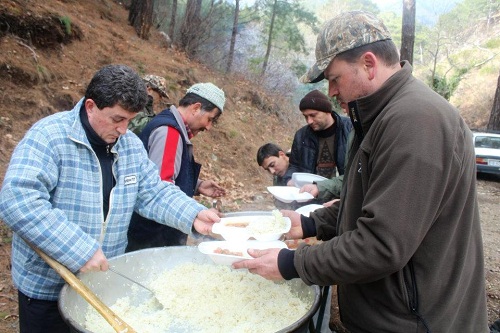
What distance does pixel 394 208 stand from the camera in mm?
1304

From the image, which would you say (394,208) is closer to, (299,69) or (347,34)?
(347,34)

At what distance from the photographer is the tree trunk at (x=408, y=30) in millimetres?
11156

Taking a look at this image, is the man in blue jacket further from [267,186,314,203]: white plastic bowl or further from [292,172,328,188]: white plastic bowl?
[292,172,328,188]: white plastic bowl

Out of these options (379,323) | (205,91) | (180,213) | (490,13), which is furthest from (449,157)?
(490,13)

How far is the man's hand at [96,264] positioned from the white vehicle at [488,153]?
1186 cm

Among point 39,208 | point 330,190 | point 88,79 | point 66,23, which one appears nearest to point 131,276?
point 39,208

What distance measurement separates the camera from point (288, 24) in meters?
16.4

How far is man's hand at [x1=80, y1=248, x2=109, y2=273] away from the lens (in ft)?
5.99

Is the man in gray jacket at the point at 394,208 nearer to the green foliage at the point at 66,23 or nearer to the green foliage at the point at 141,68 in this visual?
the green foliage at the point at 66,23

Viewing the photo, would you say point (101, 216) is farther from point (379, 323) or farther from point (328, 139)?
point (328, 139)

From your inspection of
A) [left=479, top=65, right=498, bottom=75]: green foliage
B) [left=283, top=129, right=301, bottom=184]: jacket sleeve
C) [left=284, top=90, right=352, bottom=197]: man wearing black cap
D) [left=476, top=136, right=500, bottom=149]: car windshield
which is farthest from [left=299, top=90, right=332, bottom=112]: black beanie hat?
[left=479, top=65, right=498, bottom=75]: green foliage

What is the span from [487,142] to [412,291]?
12378mm

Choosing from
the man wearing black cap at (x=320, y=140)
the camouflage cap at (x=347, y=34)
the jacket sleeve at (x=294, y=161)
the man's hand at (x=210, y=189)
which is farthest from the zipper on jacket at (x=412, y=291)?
the jacket sleeve at (x=294, y=161)

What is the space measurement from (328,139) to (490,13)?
141 feet
